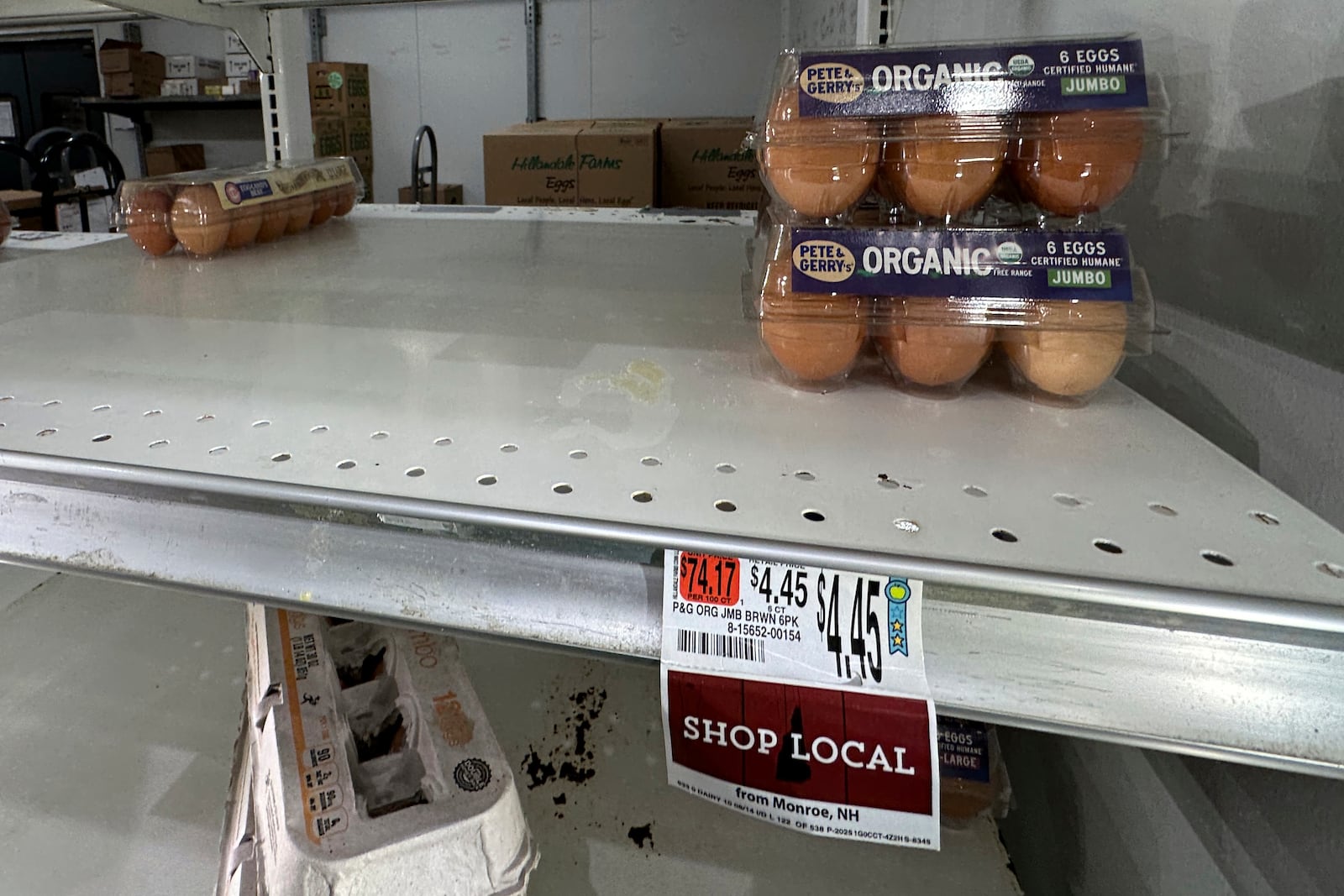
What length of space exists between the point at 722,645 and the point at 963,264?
308mm

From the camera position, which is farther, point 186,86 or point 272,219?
point 186,86

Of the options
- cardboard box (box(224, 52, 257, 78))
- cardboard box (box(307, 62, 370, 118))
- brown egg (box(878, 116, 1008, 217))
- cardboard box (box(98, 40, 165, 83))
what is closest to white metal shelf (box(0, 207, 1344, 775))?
brown egg (box(878, 116, 1008, 217))

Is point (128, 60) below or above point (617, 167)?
above

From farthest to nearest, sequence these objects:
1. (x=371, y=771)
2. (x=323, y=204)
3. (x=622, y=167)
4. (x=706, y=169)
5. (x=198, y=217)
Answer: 1. (x=706, y=169)
2. (x=622, y=167)
3. (x=323, y=204)
4. (x=198, y=217)
5. (x=371, y=771)

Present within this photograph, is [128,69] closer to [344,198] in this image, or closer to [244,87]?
[244,87]

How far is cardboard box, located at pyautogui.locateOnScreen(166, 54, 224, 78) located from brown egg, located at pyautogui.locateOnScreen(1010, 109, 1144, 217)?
5483 mm

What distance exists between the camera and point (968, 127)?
1.77ft

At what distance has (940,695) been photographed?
371mm

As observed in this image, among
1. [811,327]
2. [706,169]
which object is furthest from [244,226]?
[706,169]

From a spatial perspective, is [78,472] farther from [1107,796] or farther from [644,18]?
[644,18]

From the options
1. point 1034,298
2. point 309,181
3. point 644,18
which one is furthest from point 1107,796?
point 644,18

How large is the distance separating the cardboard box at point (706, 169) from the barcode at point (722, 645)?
2567mm

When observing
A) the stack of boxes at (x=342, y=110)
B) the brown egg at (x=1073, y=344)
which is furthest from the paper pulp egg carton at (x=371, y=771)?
the stack of boxes at (x=342, y=110)

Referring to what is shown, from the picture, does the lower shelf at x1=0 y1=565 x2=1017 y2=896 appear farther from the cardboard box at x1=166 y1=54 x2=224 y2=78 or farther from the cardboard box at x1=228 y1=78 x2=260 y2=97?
the cardboard box at x1=166 y1=54 x2=224 y2=78
